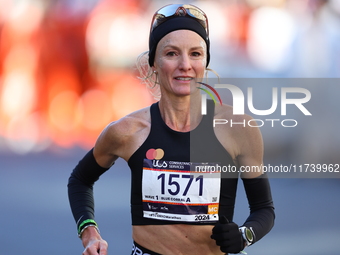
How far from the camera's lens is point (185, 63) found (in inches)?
92.8

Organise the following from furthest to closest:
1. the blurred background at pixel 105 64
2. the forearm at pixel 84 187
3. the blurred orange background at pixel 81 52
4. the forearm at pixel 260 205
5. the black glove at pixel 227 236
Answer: the blurred orange background at pixel 81 52
the blurred background at pixel 105 64
the forearm at pixel 84 187
the forearm at pixel 260 205
the black glove at pixel 227 236

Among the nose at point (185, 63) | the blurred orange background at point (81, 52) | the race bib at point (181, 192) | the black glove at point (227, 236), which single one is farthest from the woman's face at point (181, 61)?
the blurred orange background at point (81, 52)

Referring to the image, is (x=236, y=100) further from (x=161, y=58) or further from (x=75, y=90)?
(x=75, y=90)

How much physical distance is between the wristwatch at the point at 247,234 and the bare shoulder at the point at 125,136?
2.03ft

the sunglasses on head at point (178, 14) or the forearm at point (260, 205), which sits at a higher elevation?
the sunglasses on head at point (178, 14)

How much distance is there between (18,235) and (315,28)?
660 centimetres

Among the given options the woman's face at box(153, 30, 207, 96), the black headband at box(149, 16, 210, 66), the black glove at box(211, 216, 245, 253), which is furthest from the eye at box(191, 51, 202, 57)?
the black glove at box(211, 216, 245, 253)

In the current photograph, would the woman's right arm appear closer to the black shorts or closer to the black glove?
the black shorts

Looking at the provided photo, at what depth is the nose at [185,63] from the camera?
2355 millimetres

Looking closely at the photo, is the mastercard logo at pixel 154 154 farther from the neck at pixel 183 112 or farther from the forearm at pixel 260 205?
the forearm at pixel 260 205

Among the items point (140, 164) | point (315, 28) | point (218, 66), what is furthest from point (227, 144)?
point (315, 28)

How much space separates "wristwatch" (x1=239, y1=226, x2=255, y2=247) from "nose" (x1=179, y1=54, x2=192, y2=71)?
74 centimetres

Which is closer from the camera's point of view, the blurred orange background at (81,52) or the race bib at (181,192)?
the race bib at (181,192)

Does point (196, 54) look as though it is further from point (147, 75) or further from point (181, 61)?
point (147, 75)
